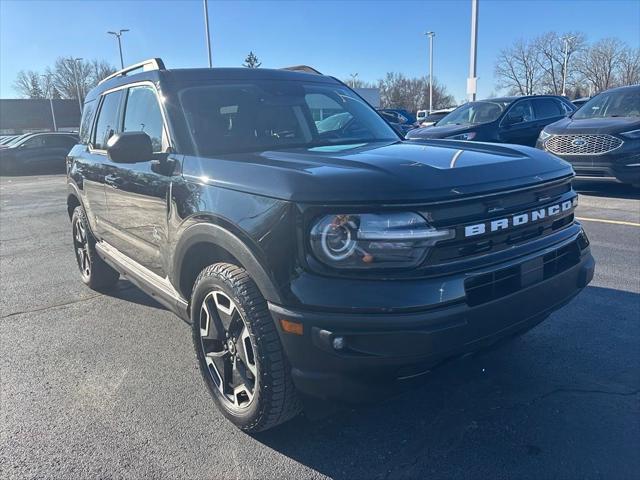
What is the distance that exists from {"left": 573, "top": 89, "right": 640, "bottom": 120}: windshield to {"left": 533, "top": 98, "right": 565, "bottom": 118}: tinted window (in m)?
1.62

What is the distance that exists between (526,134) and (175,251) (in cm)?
1028

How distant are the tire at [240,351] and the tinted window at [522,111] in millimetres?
10115

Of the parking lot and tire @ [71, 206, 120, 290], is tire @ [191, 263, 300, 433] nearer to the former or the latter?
the parking lot

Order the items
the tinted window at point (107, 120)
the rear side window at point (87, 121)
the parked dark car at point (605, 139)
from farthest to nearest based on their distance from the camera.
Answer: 1. the parked dark car at point (605, 139)
2. the rear side window at point (87, 121)
3. the tinted window at point (107, 120)

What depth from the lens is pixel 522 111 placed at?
11617 mm

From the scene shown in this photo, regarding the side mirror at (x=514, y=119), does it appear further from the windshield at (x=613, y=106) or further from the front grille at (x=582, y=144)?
the front grille at (x=582, y=144)

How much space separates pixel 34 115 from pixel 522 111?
65461mm

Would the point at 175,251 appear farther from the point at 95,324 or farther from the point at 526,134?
the point at 526,134

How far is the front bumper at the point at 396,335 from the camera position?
6.93ft

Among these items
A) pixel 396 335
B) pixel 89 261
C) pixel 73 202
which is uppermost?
pixel 73 202

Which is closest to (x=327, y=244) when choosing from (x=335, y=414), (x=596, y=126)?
(x=335, y=414)

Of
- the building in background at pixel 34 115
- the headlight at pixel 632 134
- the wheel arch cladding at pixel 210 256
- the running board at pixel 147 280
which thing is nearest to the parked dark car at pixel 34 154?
the running board at pixel 147 280

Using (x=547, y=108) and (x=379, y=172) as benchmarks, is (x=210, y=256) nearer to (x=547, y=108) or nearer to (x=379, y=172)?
(x=379, y=172)

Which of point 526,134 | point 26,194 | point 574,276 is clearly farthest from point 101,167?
point 26,194
